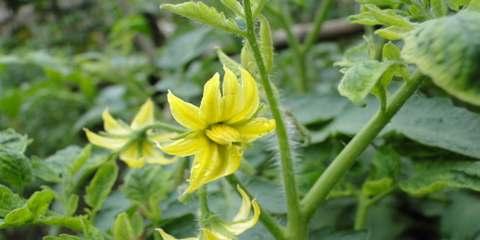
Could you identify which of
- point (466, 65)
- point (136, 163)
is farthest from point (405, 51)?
point (136, 163)

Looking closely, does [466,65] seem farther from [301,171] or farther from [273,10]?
[273,10]

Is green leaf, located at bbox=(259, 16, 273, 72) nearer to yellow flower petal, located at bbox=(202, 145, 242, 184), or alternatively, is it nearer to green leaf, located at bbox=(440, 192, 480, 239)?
yellow flower petal, located at bbox=(202, 145, 242, 184)

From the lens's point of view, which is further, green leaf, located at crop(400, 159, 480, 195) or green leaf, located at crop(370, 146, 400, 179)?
green leaf, located at crop(370, 146, 400, 179)

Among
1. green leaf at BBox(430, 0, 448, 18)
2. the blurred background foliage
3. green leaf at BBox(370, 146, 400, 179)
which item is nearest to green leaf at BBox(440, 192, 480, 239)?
the blurred background foliage

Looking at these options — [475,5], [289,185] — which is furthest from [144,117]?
[475,5]

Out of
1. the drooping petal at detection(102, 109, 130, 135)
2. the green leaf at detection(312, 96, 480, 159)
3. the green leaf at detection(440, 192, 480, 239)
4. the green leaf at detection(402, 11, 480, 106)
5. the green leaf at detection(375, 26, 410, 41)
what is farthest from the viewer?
the green leaf at detection(440, 192, 480, 239)

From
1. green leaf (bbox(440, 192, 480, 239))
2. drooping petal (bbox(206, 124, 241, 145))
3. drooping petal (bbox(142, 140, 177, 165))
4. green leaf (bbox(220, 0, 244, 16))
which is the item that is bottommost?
green leaf (bbox(440, 192, 480, 239))

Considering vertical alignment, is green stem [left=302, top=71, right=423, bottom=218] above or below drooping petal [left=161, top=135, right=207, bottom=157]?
below
